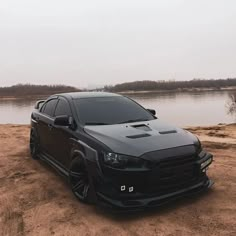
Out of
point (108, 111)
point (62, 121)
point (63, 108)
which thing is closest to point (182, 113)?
point (63, 108)

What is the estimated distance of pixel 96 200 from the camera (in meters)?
4.35

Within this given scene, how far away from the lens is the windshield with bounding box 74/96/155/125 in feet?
17.6

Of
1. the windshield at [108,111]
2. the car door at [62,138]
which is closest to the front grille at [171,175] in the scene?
the windshield at [108,111]

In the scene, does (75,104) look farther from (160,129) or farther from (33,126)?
(33,126)

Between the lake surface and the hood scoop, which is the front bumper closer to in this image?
the hood scoop

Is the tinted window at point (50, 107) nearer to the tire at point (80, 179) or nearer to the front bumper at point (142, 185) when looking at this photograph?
the tire at point (80, 179)

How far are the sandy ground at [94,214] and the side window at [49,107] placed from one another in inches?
50.0

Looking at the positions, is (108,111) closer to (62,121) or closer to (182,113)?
(62,121)

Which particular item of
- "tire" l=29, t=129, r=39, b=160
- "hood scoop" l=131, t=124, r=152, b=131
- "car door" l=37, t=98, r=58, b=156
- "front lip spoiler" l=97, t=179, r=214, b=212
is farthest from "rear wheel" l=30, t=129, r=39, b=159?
"front lip spoiler" l=97, t=179, r=214, b=212

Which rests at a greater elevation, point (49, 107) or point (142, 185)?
point (49, 107)

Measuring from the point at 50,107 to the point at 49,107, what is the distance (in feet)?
0.23

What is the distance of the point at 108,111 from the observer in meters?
5.65

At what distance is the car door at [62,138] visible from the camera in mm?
5383

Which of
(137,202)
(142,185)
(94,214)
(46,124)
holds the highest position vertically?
(46,124)
